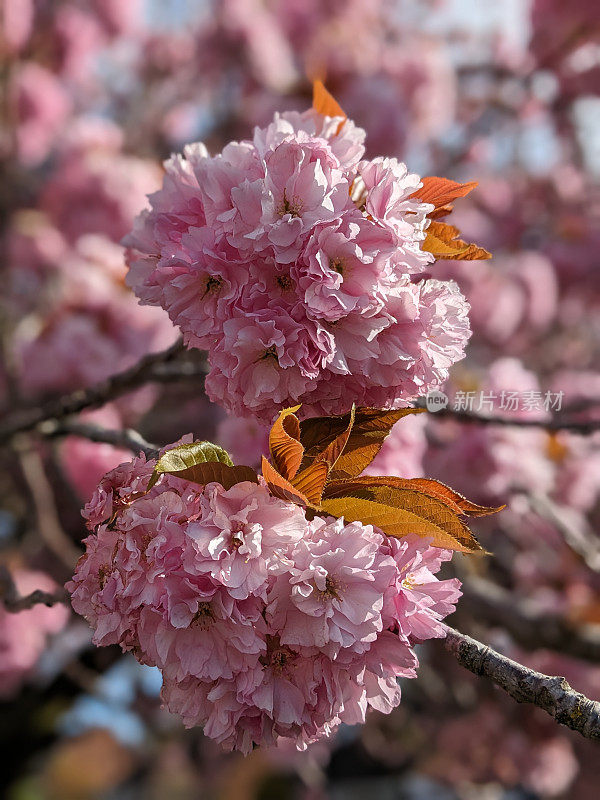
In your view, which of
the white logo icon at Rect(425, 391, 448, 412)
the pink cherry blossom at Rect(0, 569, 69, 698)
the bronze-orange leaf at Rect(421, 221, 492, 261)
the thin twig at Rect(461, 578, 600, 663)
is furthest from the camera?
the pink cherry blossom at Rect(0, 569, 69, 698)

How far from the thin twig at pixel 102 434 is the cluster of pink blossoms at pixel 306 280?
0.15 meters

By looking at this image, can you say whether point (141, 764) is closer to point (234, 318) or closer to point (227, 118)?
point (227, 118)

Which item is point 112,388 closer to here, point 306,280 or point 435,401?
point 435,401

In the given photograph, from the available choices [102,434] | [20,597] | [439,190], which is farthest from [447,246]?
[20,597]

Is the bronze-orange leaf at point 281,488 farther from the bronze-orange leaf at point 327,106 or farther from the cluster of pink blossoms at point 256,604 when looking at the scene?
the bronze-orange leaf at point 327,106

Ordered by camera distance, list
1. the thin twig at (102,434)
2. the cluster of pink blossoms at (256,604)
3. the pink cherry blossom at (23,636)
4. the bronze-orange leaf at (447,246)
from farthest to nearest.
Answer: the pink cherry blossom at (23,636) → the thin twig at (102,434) → the bronze-orange leaf at (447,246) → the cluster of pink blossoms at (256,604)

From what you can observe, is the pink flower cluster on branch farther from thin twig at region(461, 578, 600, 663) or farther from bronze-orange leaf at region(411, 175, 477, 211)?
thin twig at region(461, 578, 600, 663)

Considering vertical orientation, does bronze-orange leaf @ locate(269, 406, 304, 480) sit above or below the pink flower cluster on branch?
below

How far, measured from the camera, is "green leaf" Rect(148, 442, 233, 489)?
1.91 ft

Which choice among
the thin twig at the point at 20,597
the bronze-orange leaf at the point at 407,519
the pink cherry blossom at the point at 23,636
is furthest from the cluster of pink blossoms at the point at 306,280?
the pink cherry blossom at the point at 23,636

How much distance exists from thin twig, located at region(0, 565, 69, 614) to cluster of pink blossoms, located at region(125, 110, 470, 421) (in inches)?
13.3

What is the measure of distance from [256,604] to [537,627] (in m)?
1.40

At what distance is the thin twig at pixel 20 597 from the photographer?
854mm

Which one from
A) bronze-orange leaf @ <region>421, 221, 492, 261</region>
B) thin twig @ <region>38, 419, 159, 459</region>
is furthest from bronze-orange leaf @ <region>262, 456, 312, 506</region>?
bronze-orange leaf @ <region>421, 221, 492, 261</region>
